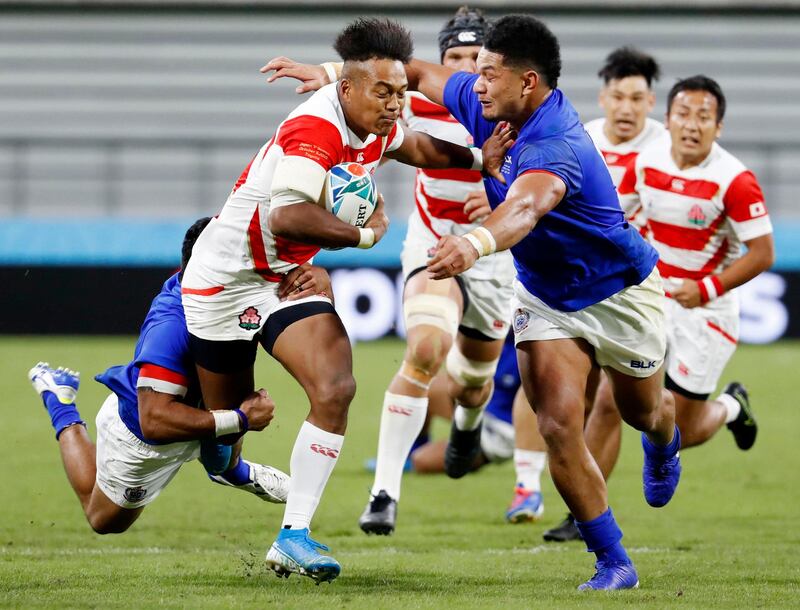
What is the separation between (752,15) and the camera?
23.6 m

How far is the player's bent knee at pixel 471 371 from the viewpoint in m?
8.30

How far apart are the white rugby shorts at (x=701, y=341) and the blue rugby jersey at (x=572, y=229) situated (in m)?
2.42

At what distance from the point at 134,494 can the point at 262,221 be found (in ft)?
5.66

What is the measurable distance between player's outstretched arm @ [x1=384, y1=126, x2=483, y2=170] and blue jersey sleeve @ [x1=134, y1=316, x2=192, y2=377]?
133 cm

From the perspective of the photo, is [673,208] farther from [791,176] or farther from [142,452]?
[791,176]

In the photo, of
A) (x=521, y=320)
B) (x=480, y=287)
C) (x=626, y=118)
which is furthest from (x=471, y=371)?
(x=521, y=320)

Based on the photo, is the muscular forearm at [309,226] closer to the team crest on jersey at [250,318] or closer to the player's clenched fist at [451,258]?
the team crest on jersey at [250,318]

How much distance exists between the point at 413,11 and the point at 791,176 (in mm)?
7014

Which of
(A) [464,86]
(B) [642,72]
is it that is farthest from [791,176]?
(A) [464,86]

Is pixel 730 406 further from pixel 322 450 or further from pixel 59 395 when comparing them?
pixel 59 395

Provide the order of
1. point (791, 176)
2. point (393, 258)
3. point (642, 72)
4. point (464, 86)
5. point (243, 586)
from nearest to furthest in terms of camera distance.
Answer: point (243, 586), point (464, 86), point (642, 72), point (393, 258), point (791, 176)

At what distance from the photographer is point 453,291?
26.1 ft

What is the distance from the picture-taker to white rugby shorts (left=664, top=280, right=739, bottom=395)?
27.9 ft

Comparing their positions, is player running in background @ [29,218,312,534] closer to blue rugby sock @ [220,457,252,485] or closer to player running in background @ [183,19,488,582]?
blue rugby sock @ [220,457,252,485]
